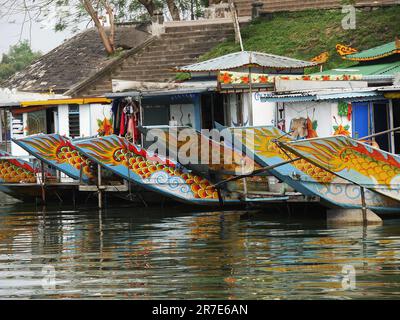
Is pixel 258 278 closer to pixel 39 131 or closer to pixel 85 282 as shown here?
pixel 85 282

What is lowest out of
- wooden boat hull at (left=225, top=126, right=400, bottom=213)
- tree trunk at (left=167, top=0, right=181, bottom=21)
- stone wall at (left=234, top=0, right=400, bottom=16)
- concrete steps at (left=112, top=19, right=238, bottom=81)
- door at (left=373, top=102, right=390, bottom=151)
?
wooden boat hull at (left=225, top=126, right=400, bottom=213)

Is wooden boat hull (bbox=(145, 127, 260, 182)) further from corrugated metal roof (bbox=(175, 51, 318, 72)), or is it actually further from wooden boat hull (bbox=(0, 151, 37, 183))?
wooden boat hull (bbox=(0, 151, 37, 183))

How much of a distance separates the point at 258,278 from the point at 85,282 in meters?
2.16

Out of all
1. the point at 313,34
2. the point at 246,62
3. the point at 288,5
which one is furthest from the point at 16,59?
the point at 246,62

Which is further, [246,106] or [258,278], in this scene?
[246,106]

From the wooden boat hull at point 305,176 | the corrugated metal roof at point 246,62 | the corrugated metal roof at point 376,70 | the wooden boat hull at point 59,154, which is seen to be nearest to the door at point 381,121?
the wooden boat hull at point 305,176

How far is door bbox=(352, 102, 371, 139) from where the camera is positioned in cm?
2300

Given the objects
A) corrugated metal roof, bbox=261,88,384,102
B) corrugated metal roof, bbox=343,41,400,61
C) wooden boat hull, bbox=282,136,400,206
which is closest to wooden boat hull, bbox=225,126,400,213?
wooden boat hull, bbox=282,136,400,206

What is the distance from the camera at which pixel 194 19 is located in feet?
141

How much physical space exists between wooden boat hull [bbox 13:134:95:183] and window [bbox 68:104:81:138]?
7.45 feet

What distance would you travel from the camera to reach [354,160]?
20125 millimetres

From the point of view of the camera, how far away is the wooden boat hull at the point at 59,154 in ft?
88.7

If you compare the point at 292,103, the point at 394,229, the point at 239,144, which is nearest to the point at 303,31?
the point at 292,103

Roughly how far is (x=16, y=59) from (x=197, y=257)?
70.9 m
